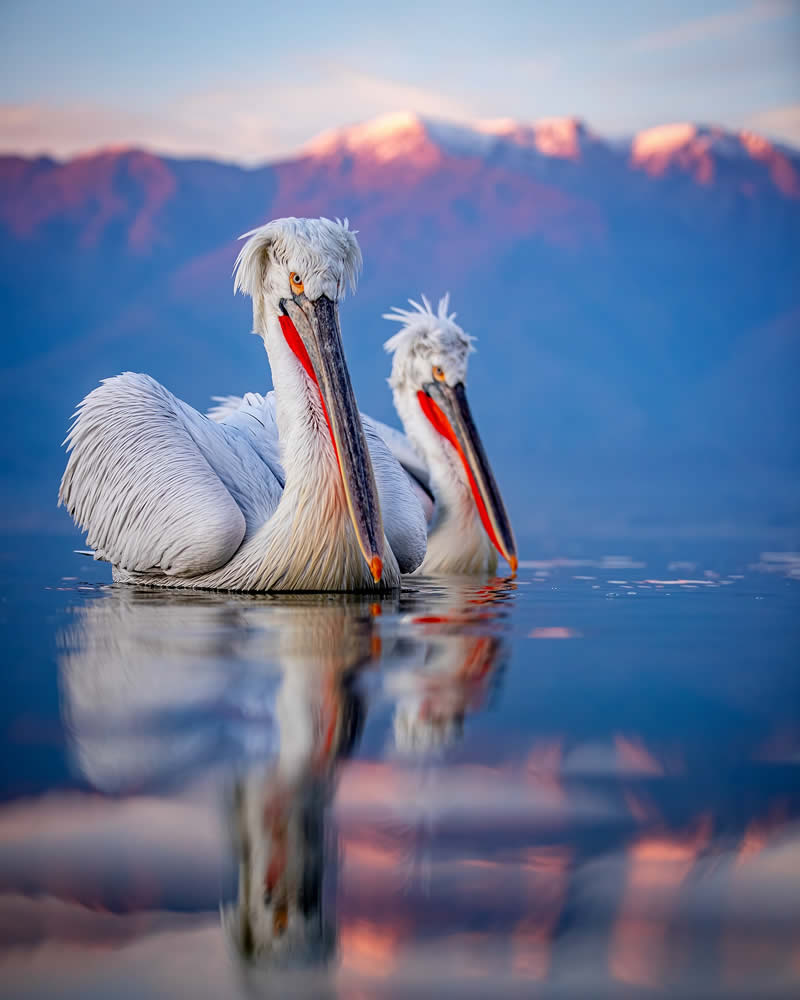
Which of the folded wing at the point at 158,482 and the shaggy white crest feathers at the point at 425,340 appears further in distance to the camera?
the shaggy white crest feathers at the point at 425,340

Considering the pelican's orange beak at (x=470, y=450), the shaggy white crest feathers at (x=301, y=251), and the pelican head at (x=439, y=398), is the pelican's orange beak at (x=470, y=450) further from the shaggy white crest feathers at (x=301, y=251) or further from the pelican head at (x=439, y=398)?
the shaggy white crest feathers at (x=301, y=251)

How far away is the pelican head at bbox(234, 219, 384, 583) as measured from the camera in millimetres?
4402

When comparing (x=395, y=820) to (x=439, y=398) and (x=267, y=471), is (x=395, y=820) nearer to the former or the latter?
(x=267, y=471)

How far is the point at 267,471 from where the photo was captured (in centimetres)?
525

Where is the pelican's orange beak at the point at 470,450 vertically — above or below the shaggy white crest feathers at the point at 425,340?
below

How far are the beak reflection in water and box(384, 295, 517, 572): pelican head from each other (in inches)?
82.4

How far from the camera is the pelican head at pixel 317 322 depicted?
440cm

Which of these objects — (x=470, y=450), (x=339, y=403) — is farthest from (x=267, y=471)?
(x=470, y=450)

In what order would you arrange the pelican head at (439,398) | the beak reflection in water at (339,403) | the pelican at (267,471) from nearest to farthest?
the beak reflection in water at (339,403), the pelican at (267,471), the pelican head at (439,398)

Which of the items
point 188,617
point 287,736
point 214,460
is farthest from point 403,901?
point 214,460

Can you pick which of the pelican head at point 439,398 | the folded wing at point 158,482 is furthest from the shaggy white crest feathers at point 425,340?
the folded wing at point 158,482

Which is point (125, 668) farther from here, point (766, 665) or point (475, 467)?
point (475, 467)

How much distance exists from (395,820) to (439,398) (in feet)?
17.6

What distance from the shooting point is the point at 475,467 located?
6.71 m
